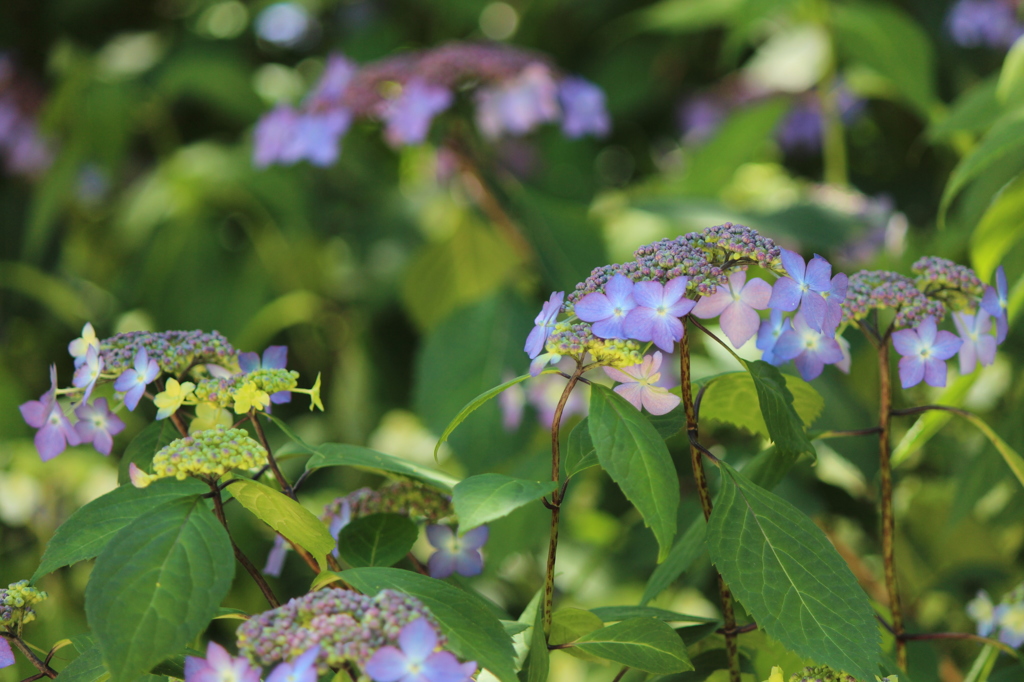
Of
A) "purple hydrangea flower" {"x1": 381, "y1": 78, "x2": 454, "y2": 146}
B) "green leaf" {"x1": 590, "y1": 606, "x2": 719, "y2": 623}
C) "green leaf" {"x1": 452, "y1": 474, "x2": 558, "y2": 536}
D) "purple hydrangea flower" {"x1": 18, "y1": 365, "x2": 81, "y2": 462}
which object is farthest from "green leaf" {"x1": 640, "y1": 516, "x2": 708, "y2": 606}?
"purple hydrangea flower" {"x1": 381, "y1": 78, "x2": 454, "y2": 146}

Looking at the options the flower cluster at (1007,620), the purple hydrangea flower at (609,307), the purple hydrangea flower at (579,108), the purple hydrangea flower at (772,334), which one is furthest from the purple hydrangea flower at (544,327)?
the purple hydrangea flower at (579,108)

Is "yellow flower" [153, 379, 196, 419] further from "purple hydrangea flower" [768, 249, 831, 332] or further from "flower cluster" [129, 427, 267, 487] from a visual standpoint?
"purple hydrangea flower" [768, 249, 831, 332]

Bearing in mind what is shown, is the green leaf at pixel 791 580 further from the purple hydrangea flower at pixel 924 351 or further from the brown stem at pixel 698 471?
the purple hydrangea flower at pixel 924 351

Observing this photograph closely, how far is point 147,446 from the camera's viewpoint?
52 cm

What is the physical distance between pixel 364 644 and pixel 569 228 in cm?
86

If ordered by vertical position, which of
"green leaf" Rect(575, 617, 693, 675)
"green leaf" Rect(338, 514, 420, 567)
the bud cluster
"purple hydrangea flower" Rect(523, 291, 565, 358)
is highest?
"purple hydrangea flower" Rect(523, 291, 565, 358)

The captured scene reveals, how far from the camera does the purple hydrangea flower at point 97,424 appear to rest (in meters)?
0.53

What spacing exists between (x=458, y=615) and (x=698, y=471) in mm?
142

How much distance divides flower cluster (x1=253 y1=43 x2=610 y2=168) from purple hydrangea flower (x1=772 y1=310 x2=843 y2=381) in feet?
1.95

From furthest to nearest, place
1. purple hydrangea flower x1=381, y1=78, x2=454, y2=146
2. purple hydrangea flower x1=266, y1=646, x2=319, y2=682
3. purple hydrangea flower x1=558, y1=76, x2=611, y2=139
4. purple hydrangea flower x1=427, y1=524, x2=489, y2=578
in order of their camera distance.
A: purple hydrangea flower x1=558, y1=76, x2=611, y2=139 → purple hydrangea flower x1=381, y1=78, x2=454, y2=146 → purple hydrangea flower x1=427, y1=524, x2=489, y2=578 → purple hydrangea flower x1=266, y1=646, x2=319, y2=682

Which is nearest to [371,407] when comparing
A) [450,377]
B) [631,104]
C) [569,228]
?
[450,377]

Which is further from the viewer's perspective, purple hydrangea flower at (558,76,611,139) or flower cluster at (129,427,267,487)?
purple hydrangea flower at (558,76,611,139)

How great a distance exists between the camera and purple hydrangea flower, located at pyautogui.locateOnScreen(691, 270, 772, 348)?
0.45m

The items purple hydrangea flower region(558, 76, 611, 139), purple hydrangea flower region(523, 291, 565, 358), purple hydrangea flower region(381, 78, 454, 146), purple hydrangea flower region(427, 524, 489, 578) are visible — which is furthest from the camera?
purple hydrangea flower region(558, 76, 611, 139)
